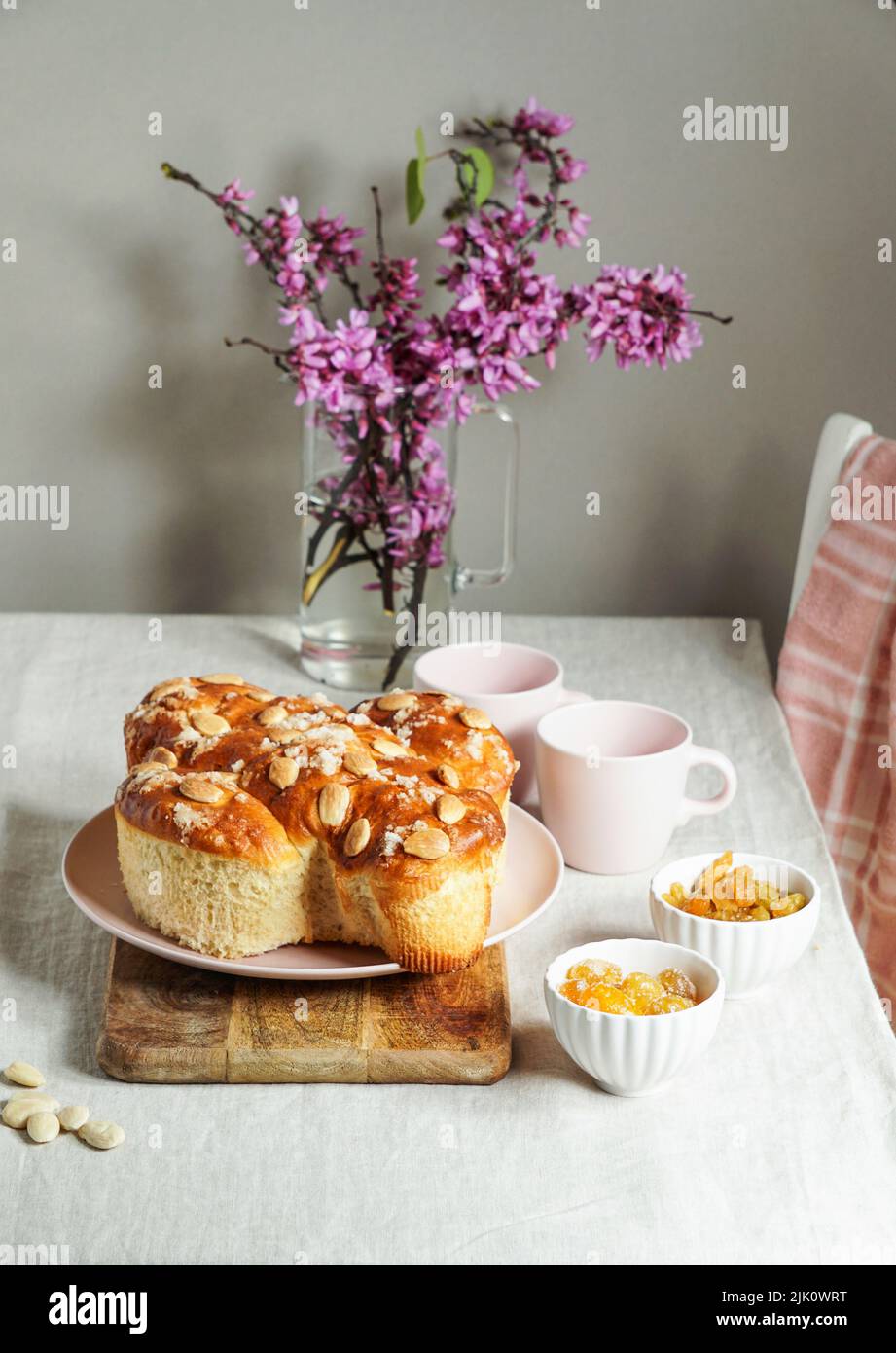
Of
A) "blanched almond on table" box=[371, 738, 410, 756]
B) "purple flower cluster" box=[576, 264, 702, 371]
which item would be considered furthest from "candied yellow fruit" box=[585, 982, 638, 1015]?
"purple flower cluster" box=[576, 264, 702, 371]

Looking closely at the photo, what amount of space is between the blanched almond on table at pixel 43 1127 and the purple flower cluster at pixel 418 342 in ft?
2.26

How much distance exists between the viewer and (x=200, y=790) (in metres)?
0.86

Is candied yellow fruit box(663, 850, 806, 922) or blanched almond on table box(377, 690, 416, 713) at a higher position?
blanched almond on table box(377, 690, 416, 713)

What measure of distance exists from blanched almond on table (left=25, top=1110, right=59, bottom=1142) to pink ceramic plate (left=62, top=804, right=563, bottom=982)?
0.11m

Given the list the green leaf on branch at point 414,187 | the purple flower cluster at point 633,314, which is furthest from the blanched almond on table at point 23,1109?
the green leaf on branch at point 414,187

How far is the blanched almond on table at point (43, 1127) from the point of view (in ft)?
2.49

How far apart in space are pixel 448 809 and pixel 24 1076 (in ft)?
0.94

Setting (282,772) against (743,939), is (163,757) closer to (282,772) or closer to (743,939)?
(282,772)

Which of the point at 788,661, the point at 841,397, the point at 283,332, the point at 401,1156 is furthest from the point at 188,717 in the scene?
the point at 841,397

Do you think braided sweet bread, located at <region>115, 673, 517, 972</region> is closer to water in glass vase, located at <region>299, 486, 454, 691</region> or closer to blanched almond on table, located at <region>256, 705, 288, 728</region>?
blanched almond on table, located at <region>256, 705, 288, 728</region>

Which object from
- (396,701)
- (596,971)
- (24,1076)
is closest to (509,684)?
(396,701)

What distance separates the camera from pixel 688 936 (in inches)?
34.9

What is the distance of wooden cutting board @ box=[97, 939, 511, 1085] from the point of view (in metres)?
0.81
